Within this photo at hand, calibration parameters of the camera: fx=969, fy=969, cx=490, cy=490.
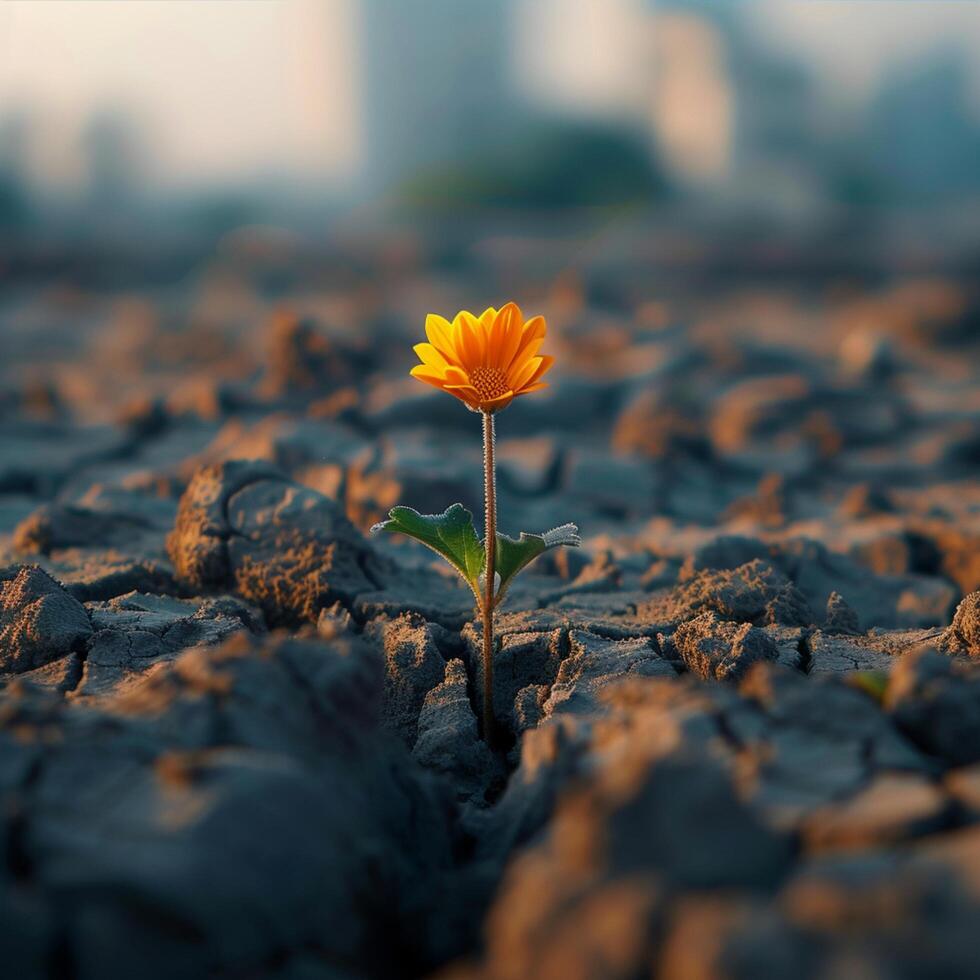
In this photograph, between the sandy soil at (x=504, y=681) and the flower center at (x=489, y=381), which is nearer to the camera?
the sandy soil at (x=504, y=681)

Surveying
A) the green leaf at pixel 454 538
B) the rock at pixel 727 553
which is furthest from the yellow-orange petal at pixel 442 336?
the rock at pixel 727 553

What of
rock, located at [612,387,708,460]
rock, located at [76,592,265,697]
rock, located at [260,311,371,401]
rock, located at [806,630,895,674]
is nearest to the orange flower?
rock, located at [76,592,265,697]

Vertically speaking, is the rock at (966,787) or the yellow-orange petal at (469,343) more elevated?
the yellow-orange petal at (469,343)

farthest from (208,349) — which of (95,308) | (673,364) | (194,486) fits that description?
(194,486)

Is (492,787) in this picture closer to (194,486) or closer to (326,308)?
(194,486)

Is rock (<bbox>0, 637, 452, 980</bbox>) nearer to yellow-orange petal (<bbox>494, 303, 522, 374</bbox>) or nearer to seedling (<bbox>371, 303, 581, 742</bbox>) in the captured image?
seedling (<bbox>371, 303, 581, 742</bbox>)

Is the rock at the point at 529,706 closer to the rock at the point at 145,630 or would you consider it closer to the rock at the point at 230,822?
the rock at the point at 230,822
